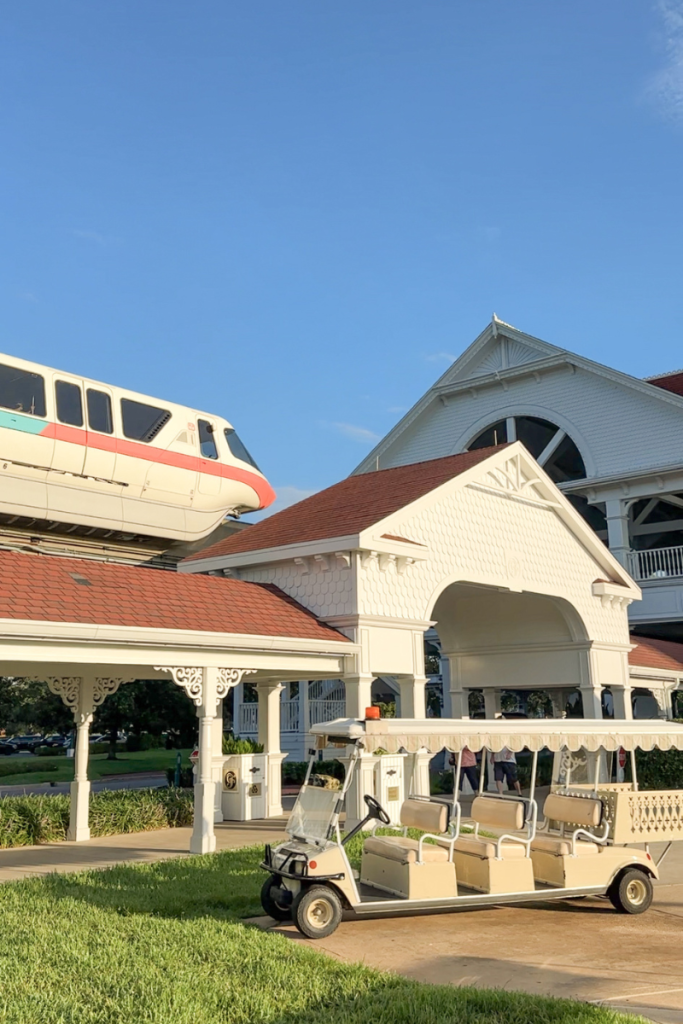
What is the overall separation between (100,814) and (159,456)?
7421 mm

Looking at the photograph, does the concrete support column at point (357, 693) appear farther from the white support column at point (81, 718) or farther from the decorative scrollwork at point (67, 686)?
the decorative scrollwork at point (67, 686)

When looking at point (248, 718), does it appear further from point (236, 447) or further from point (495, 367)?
point (495, 367)

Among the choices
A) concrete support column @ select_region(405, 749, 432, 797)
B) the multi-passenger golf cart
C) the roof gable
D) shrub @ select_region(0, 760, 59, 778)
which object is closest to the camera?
the multi-passenger golf cart

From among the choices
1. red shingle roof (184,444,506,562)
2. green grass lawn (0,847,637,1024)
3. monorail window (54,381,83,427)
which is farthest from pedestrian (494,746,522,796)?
green grass lawn (0,847,637,1024)

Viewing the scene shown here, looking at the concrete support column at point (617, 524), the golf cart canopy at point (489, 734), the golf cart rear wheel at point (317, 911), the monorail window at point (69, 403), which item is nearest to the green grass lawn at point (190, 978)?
the golf cart rear wheel at point (317, 911)

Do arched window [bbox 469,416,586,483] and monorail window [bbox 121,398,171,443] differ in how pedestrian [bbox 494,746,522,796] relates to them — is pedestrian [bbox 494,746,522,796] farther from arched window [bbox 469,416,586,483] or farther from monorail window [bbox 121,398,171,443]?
arched window [bbox 469,416,586,483]

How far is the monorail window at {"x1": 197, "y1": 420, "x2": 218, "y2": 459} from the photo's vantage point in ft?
69.7

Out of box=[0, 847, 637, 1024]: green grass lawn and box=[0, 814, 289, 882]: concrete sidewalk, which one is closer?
box=[0, 847, 637, 1024]: green grass lawn

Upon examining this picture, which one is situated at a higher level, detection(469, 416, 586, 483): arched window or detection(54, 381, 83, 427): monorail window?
detection(469, 416, 586, 483): arched window

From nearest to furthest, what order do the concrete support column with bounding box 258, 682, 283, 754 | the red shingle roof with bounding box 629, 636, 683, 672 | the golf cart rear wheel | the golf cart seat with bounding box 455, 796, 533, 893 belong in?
the golf cart rear wheel, the golf cart seat with bounding box 455, 796, 533, 893, the concrete support column with bounding box 258, 682, 283, 754, the red shingle roof with bounding box 629, 636, 683, 672

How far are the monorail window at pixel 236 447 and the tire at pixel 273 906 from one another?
14.1 metres

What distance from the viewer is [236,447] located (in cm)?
2234

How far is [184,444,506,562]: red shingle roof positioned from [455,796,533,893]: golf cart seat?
665 centimetres

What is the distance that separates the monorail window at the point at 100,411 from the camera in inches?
739
